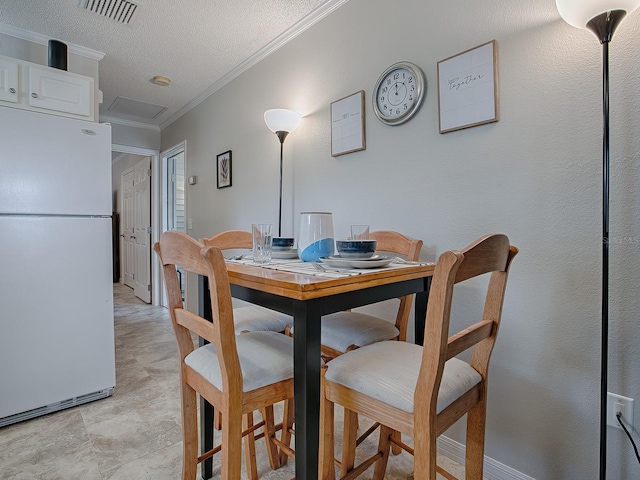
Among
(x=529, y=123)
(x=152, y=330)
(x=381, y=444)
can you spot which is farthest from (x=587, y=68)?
(x=152, y=330)

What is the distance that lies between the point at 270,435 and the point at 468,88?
166cm

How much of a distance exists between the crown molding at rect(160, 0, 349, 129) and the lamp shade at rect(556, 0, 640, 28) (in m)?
1.32

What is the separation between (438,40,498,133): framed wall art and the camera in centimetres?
138

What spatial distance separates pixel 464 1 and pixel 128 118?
3866 mm

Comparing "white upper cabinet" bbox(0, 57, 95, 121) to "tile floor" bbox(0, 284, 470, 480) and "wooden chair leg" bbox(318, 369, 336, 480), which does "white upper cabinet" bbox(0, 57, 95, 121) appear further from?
"wooden chair leg" bbox(318, 369, 336, 480)

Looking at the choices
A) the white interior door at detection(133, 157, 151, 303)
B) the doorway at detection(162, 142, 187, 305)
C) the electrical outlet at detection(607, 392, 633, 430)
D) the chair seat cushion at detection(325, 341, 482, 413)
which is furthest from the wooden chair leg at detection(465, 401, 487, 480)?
the white interior door at detection(133, 157, 151, 303)

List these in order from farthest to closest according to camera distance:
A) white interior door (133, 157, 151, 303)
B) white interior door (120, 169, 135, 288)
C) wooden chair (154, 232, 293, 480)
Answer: white interior door (120, 169, 135, 288) → white interior door (133, 157, 151, 303) → wooden chair (154, 232, 293, 480)

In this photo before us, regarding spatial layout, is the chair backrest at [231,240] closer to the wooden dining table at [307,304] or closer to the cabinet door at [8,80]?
the wooden dining table at [307,304]

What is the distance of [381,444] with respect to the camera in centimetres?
128

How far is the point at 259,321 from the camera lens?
1.55 meters

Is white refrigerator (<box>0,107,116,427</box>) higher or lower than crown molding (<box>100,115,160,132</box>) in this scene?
lower

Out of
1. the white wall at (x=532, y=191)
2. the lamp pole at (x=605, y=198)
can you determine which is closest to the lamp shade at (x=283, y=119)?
the white wall at (x=532, y=191)

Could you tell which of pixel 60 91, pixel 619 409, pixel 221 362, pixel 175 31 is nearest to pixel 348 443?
pixel 221 362

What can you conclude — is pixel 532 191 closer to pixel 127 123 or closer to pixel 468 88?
pixel 468 88
